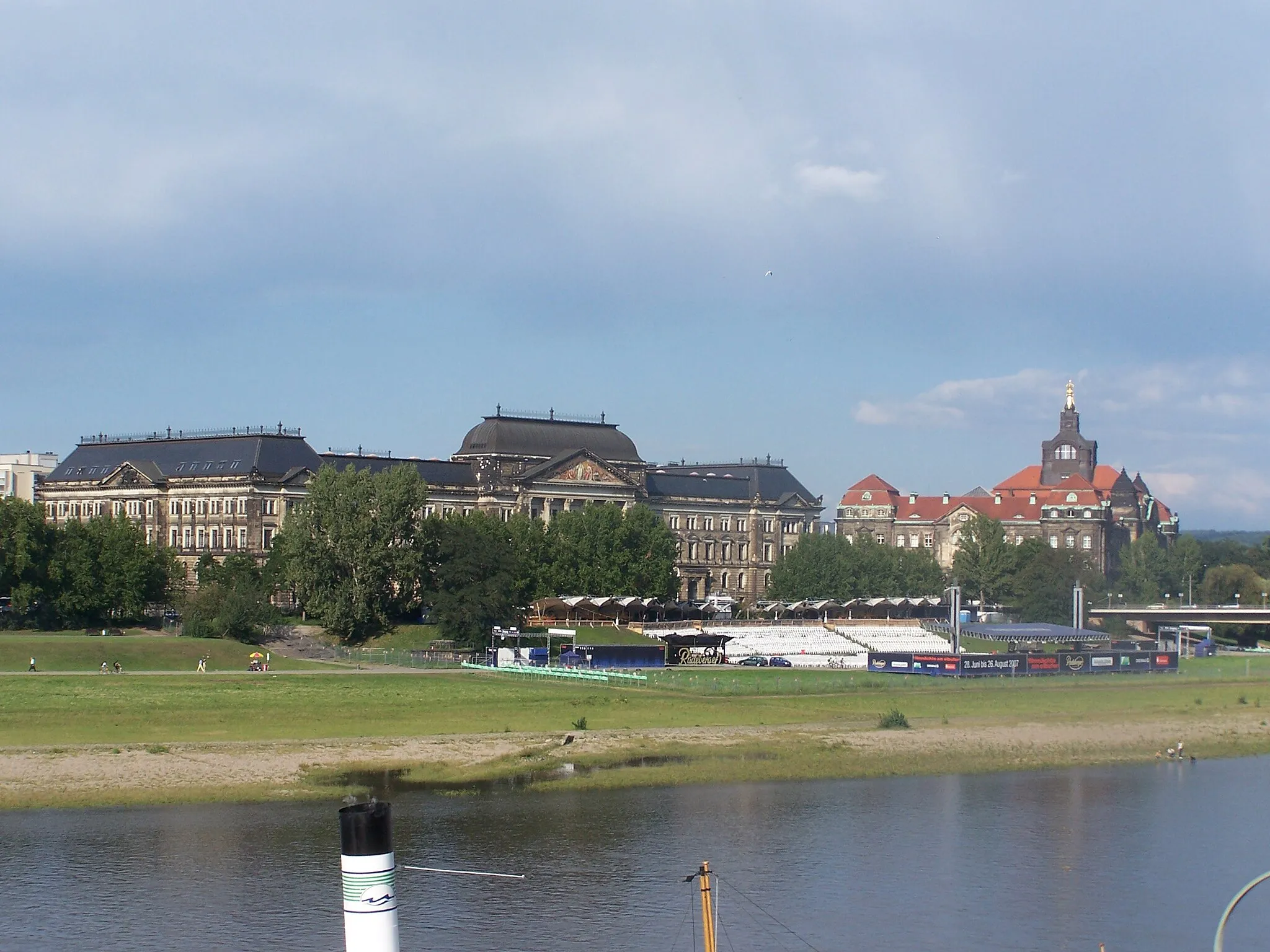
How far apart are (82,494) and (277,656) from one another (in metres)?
70.2

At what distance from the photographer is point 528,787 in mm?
63688

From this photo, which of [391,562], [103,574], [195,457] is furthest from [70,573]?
[195,457]

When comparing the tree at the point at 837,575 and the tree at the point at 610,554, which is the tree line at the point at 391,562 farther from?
the tree at the point at 837,575

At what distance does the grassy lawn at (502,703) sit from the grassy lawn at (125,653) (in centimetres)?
242

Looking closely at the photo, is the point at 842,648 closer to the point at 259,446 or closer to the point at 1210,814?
the point at 259,446

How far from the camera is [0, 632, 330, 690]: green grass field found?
103062 millimetres

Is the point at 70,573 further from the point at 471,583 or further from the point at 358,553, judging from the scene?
the point at 471,583

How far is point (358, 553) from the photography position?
132000 millimetres

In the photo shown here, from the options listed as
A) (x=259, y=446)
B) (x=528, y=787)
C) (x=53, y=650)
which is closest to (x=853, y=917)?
(x=528, y=787)

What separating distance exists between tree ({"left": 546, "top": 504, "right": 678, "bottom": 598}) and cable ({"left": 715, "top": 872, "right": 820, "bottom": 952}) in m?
110

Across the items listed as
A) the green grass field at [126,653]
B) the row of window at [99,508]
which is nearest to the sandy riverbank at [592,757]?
the green grass field at [126,653]

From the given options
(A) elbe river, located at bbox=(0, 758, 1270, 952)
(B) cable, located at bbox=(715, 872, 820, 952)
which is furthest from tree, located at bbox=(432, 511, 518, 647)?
(B) cable, located at bbox=(715, 872, 820, 952)

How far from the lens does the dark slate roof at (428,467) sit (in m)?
174

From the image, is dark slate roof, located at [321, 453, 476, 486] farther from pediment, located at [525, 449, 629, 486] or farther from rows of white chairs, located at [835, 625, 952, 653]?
rows of white chairs, located at [835, 625, 952, 653]
